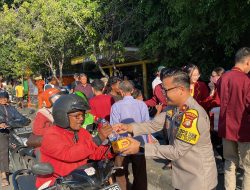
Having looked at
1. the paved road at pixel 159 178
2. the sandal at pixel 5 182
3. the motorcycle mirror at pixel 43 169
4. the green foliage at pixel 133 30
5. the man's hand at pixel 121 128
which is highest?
the green foliage at pixel 133 30

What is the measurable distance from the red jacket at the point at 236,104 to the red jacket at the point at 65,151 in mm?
1947

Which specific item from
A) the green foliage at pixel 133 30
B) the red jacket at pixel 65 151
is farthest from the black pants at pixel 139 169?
the green foliage at pixel 133 30

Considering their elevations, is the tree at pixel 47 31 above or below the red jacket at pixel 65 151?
above

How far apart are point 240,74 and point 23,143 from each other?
3.88 metres

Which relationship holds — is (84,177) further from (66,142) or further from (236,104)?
(236,104)

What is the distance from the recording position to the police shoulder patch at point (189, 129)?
9.34 ft

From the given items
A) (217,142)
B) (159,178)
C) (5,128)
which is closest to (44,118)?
(5,128)

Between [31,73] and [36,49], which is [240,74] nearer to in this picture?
[36,49]

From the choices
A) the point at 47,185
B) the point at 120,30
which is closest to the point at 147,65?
the point at 120,30

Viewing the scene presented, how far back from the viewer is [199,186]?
3004mm

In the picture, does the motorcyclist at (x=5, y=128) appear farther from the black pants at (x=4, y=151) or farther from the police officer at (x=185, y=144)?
the police officer at (x=185, y=144)

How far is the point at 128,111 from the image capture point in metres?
5.22

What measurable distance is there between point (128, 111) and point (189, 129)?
2412 mm

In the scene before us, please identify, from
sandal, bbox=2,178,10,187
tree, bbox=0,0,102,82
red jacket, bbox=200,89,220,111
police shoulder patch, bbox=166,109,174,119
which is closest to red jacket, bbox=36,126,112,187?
police shoulder patch, bbox=166,109,174,119
